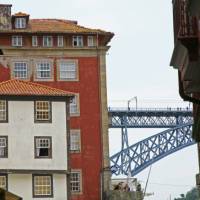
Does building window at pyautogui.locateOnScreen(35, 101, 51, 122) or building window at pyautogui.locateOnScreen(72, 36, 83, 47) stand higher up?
building window at pyautogui.locateOnScreen(72, 36, 83, 47)

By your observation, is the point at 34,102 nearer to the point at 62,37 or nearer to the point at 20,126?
the point at 20,126

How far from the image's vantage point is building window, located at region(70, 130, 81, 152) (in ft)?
242

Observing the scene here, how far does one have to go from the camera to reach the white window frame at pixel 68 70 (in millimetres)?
76125

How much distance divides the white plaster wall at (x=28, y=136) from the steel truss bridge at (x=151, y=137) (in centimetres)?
3474

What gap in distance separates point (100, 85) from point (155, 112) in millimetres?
28202

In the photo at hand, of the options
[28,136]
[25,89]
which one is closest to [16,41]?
[25,89]

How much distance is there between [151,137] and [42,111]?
43.7 meters

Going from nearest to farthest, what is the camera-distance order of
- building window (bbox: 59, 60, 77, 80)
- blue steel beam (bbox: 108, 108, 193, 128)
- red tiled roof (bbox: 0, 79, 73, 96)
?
1. red tiled roof (bbox: 0, 79, 73, 96)
2. building window (bbox: 59, 60, 77, 80)
3. blue steel beam (bbox: 108, 108, 193, 128)

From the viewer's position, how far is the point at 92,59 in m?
76.8

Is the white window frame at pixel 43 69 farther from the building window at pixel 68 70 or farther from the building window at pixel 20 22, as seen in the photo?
the building window at pixel 20 22

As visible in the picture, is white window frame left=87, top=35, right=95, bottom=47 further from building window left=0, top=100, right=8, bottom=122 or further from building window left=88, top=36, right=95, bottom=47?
building window left=0, top=100, right=8, bottom=122

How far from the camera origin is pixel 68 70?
250 ft

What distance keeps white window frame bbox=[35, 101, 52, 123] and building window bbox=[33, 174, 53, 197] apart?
14.9 feet

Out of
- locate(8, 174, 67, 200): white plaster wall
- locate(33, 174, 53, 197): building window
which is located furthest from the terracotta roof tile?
locate(8, 174, 67, 200): white plaster wall
